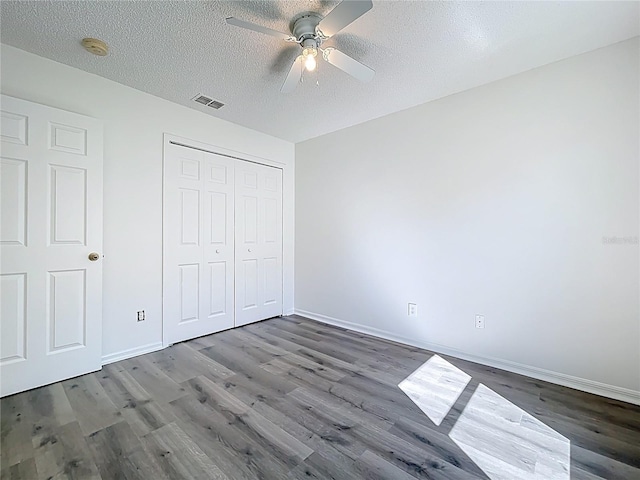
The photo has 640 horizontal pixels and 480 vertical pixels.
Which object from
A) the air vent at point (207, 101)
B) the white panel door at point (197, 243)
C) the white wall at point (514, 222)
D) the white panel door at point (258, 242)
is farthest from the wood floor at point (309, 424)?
the air vent at point (207, 101)

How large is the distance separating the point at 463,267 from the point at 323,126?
233 centimetres

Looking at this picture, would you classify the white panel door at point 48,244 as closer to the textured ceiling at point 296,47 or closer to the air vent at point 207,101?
the textured ceiling at point 296,47

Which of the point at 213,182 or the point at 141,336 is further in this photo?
the point at 213,182

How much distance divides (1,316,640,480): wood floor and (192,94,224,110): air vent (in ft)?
8.40

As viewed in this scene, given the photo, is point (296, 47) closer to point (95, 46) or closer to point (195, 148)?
point (95, 46)

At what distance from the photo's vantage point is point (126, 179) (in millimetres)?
2705

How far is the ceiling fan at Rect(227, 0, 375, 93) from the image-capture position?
5.09 ft

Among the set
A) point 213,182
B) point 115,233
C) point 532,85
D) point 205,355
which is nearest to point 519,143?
point 532,85

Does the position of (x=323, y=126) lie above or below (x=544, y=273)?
above

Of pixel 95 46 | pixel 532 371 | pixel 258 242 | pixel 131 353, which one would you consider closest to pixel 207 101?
pixel 95 46

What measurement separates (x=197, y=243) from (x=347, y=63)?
93.4 inches

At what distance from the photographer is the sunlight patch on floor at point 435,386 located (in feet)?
6.30

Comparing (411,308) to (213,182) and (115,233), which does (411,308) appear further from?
(115,233)

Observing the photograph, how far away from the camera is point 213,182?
3.37m
